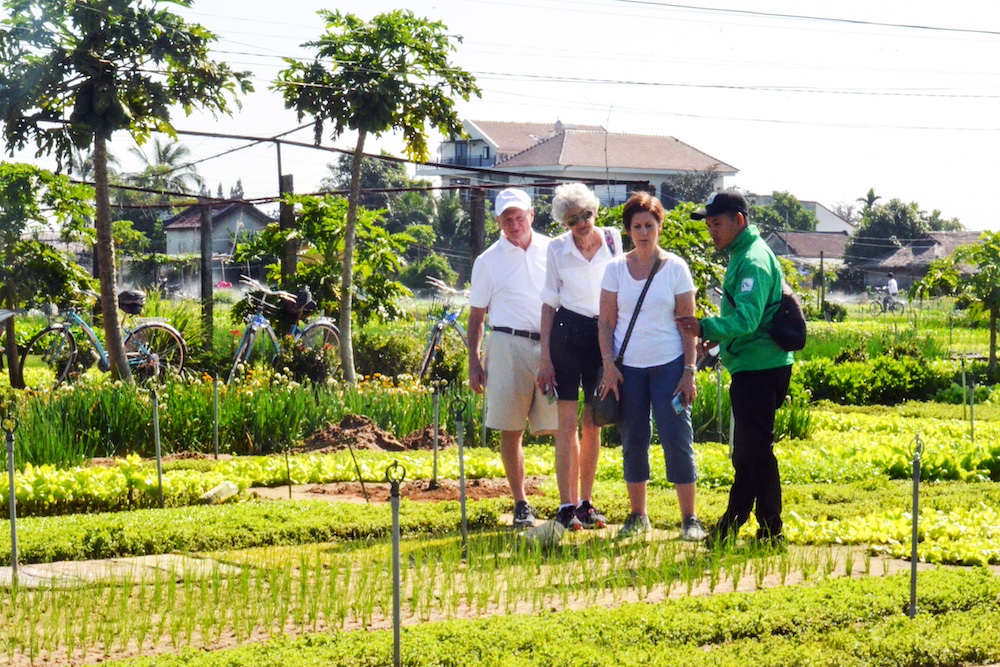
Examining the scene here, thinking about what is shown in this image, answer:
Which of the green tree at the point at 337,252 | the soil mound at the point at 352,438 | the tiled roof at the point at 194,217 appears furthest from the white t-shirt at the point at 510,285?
the tiled roof at the point at 194,217

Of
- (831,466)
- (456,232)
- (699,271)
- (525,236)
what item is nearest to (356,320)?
(699,271)

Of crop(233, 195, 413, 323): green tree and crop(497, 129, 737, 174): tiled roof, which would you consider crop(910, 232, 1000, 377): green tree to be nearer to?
crop(233, 195, 413, 323): green tree

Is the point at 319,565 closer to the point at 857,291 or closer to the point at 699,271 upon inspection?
the point at 699,271

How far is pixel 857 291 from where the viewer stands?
61625 millimetres

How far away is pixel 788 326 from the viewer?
593cm

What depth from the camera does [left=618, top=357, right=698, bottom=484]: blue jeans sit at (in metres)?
6.17

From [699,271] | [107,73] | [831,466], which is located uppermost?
[107,73]

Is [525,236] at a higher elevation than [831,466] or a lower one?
higher

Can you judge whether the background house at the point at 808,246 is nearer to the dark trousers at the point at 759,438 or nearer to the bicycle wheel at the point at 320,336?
the bicycle wheel at the point at 320,336

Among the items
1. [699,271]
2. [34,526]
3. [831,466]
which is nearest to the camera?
[34,526]

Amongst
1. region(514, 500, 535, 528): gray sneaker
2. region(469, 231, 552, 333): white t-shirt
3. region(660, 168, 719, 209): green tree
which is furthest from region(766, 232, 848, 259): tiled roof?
region(514, 500, 535, 528): gray sneaker

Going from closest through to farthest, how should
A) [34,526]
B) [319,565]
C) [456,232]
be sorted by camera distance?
1. [319,565]
2. [34,526]
3. [456,232]

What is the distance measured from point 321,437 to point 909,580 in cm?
580

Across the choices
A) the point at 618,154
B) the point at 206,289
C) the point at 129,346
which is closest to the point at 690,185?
the point at 618,154
